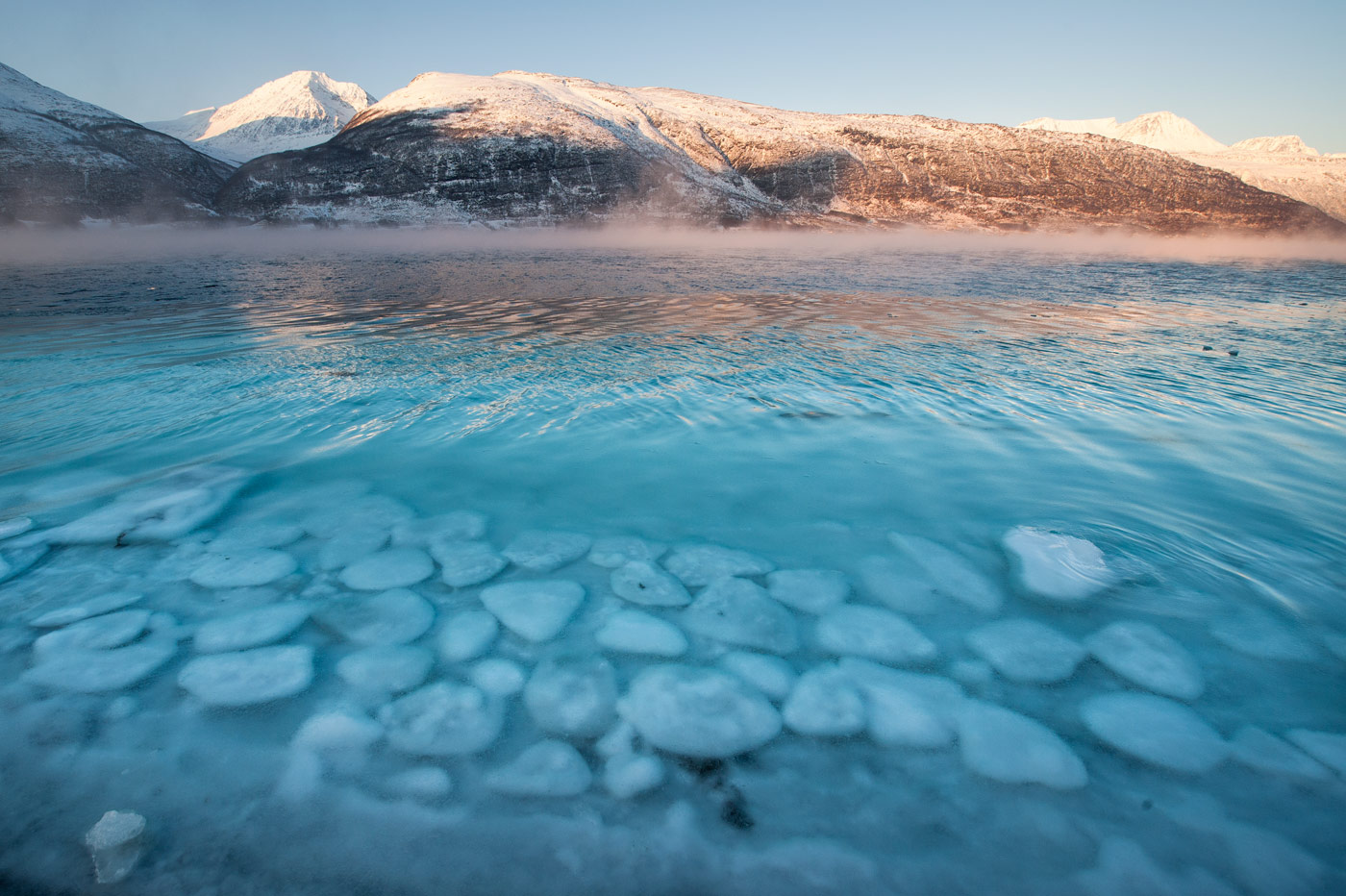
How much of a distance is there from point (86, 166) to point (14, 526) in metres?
55.7

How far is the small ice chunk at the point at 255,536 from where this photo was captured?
2180mm

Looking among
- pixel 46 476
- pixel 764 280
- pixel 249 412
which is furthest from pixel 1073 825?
pixel 764 280

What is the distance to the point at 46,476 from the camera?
8.84ft

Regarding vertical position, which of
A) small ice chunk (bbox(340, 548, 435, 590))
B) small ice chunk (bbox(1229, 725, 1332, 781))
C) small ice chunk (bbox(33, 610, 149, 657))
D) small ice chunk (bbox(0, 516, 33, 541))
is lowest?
small ice chunk (bbox(1229, 725, 1332, 781))

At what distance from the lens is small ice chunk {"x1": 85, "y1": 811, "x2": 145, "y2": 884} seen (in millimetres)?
1048

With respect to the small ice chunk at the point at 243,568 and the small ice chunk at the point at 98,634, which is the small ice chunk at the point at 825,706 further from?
the small ice chunk at the point at 98,634

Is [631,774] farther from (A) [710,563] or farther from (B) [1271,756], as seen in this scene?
(B) [1271,756]

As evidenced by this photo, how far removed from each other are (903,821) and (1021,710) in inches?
19.8

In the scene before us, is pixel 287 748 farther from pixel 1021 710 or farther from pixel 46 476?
pixel 46 476

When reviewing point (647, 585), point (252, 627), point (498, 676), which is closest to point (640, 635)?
point (647, 585)

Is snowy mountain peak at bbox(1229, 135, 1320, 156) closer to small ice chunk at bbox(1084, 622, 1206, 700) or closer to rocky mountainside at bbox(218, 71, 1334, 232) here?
rocky mountainside at bbox(218, 71, 1334, 232)

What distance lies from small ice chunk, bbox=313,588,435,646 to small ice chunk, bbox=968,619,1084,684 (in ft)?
5.50

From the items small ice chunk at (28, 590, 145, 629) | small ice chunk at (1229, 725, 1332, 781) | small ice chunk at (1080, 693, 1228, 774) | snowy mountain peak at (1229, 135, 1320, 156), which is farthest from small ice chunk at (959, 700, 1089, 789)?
snowy mountain peak at (1229, 135, 1320, 156)

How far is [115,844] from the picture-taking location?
3.58 ft
